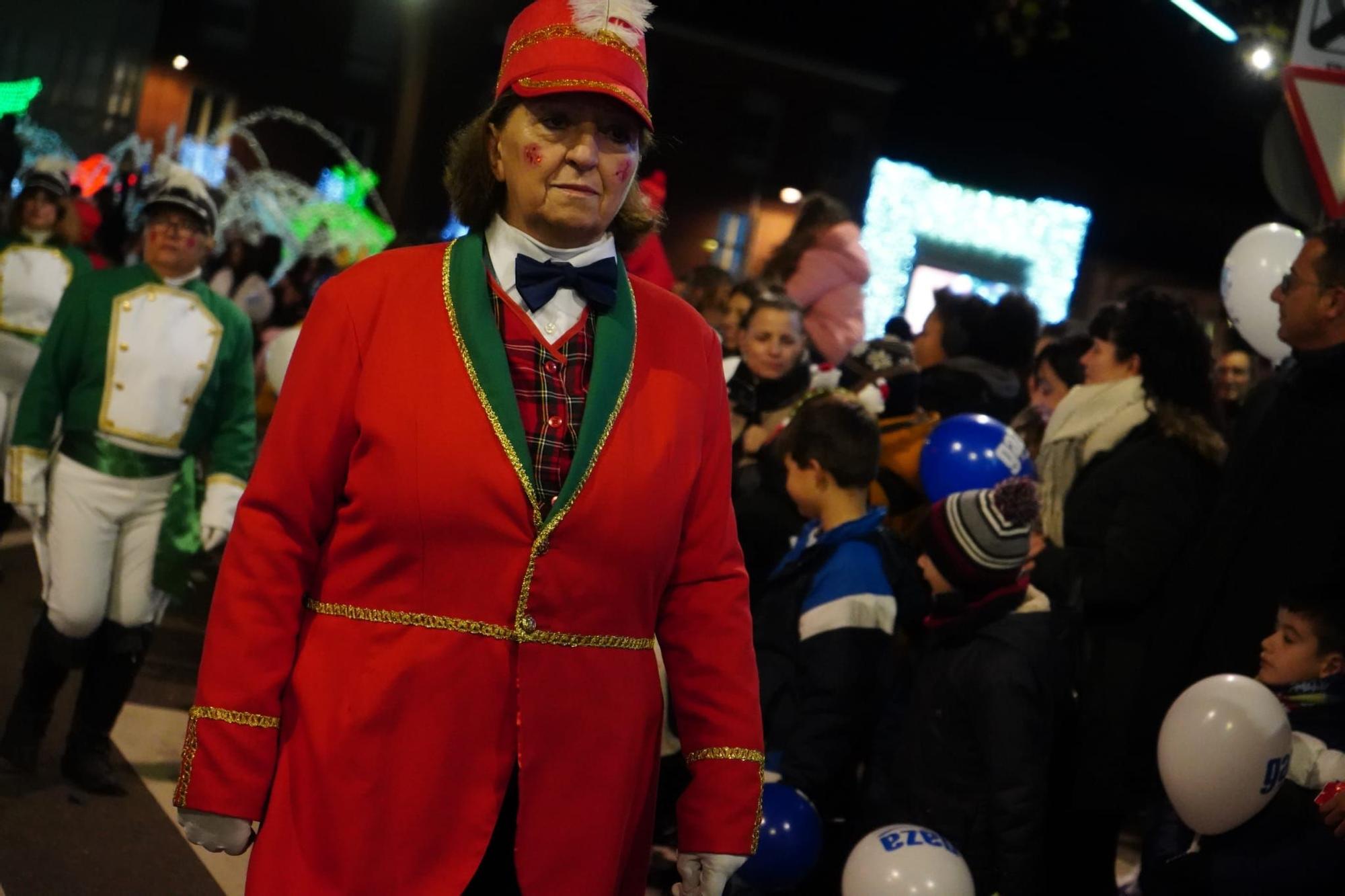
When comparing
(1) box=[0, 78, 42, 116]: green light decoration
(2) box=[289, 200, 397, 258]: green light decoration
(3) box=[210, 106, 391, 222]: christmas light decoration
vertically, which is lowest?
(1) box=[0, 78, 42, 116]: green light decoration

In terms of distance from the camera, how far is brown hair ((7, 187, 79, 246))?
26.3 feet

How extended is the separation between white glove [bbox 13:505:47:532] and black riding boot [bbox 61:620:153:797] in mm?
420

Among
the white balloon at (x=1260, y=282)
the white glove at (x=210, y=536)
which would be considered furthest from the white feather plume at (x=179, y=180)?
the white balloon at (x=1260, y=282)

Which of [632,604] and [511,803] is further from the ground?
[632,604]

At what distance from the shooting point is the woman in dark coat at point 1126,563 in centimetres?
495

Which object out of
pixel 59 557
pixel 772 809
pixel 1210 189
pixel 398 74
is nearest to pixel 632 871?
pixel 772 809

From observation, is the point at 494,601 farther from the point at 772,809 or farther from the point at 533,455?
the point at 772,809

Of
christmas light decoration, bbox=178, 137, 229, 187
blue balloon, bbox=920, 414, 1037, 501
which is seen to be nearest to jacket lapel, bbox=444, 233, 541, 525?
blue balloon, bbox=920, 414, 1037, 501

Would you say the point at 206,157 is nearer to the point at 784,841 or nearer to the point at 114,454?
the point at 114,454

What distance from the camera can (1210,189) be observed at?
71.1ft

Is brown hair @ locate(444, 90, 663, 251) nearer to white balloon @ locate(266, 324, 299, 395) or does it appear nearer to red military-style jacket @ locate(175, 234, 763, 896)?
red military-style jacket @ locate(175, 234, 763, 896)

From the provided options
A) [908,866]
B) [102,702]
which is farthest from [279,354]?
[908,866]

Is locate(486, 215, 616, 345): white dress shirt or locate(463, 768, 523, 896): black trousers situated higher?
locate(486, 215, 616, 345): white dress shirt

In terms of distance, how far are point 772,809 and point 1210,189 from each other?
771 inches
